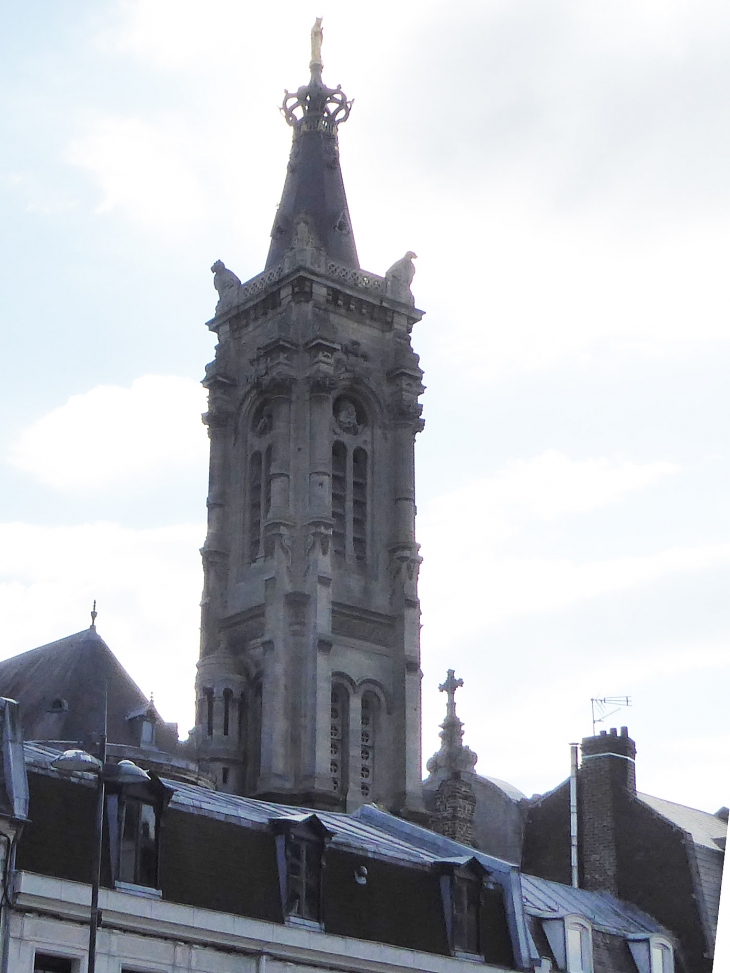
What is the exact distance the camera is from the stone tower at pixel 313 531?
261 feet

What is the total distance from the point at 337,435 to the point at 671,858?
36.2 meters

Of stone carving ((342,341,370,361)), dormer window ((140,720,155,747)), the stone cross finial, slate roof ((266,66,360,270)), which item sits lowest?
dormer window ((140,720,155,747))

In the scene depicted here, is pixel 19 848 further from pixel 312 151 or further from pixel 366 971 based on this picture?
pixel 312 151

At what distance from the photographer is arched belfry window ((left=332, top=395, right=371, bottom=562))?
8375cm

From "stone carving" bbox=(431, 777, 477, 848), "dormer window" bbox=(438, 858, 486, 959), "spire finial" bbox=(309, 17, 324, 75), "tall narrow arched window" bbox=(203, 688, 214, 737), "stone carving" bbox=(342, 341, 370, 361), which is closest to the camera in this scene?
"dormer window" bbox=(438, 858, 486, 959)

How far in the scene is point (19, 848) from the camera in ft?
96.2

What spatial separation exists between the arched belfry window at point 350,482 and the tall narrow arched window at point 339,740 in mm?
6577

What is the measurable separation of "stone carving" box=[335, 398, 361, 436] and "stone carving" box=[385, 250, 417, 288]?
7.28 metres

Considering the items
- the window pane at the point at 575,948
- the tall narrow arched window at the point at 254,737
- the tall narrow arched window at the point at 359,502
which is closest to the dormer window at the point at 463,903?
the window pane at the point at 575,948

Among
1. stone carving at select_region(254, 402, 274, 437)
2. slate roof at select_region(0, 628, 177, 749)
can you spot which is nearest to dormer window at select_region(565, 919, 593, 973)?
slate roof at select_region(0, 628, 177, 749)

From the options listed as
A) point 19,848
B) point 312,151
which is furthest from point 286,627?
→ point 19,848

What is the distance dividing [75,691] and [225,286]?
101 feet

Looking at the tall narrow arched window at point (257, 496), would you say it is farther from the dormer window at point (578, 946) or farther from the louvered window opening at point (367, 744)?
the dormer window at point (578, 946)

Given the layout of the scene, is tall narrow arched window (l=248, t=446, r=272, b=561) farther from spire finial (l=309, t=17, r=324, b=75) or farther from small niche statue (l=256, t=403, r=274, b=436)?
spire finial (l=309, t=17, r=324, b=75)
